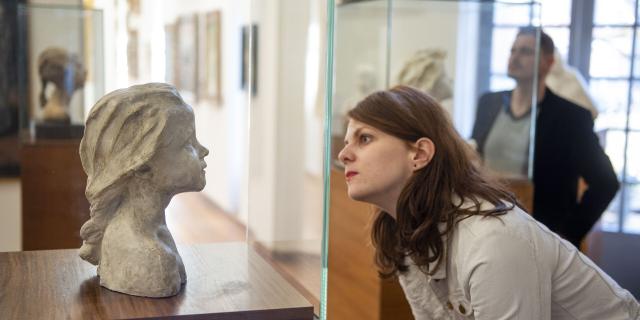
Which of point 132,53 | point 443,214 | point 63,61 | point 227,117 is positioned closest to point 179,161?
point 443,214

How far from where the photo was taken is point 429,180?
2.00m

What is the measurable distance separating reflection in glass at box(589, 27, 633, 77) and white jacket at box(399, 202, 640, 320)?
11.2 ft

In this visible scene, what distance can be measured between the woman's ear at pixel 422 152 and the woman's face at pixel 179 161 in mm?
536

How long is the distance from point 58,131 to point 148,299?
2.10 meters

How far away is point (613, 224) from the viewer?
5254 mm

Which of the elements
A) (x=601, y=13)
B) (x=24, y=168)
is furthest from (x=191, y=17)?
(x=24, y=168)

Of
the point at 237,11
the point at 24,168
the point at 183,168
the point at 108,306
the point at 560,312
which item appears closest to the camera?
the point at 108,306

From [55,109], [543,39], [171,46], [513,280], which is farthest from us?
[171,46]

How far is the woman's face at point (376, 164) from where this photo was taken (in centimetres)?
201

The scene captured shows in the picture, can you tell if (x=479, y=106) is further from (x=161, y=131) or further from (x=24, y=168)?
(x=161, y=131)

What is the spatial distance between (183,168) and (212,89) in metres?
5.79

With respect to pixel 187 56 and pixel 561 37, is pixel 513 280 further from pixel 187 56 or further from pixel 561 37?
pixel 187 56

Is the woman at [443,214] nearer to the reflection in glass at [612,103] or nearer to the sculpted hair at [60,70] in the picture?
the sculpted hair at [60,70]

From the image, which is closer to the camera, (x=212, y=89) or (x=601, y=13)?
(x=601, y=13)
